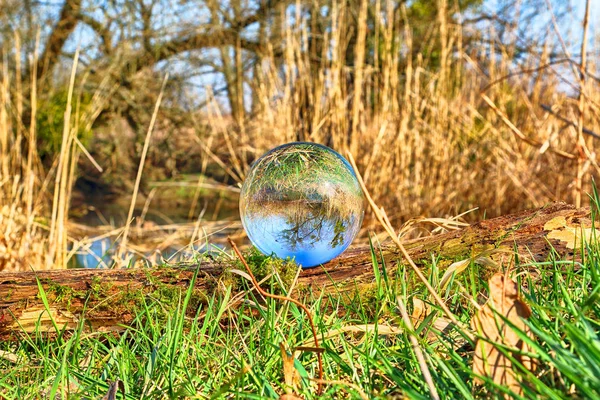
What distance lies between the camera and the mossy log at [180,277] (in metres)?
1.65

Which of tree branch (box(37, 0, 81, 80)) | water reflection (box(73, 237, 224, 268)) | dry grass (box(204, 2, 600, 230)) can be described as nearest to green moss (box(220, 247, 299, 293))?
water reflection (box(73, 237, 224, 268))

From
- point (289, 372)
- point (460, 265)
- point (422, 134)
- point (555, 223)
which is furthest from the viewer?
point (422, 134)

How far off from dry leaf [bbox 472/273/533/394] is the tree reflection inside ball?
32.1 inches

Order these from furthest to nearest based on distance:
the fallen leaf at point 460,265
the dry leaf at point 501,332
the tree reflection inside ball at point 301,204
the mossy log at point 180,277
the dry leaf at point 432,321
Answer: the tree reflection inside ball at point 301,204, the mossy log at point 180,277, the fallen leaf at point 460,265, the dry leaf at point 432,321, the dry leaf at point 501,332

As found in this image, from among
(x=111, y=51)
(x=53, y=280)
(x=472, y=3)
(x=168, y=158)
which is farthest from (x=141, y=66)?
(x=53, y=280)

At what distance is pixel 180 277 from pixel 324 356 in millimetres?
578

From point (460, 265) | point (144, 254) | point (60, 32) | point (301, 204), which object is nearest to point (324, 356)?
point (460, 265)

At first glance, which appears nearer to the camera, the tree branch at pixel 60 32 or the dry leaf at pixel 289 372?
the dry leaf at pixel 289 372

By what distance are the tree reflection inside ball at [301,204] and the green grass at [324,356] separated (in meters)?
0.16

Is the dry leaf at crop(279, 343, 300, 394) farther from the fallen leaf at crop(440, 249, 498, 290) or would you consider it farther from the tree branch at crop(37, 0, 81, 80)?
the tree branch at crop(37, 0, 81, 80)

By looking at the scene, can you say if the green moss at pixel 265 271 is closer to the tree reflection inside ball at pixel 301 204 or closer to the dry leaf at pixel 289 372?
the tree reflection inside ball at pixel 301 204

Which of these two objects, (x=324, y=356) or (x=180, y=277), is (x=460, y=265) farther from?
(x=180, y=277)

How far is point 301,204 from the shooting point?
1785 millimetres

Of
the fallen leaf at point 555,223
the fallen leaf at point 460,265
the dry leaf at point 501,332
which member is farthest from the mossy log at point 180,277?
the dry leaf at point 501,332
